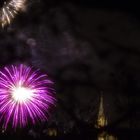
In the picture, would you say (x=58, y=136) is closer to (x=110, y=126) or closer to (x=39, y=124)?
(x=39, y=124)

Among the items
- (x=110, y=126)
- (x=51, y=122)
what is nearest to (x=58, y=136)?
(x=51, y=122)

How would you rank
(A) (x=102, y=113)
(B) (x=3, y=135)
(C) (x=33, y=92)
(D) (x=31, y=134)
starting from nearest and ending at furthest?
(C) (x=33, y=92)
(B) (x=3, y=135)
(D) (x=31, y=134)
(A) (x=102, y=113)

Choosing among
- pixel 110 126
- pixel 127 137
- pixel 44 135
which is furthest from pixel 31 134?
pixel 110 126

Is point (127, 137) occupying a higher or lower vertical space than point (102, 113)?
lower

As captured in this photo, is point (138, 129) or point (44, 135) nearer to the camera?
point (138, 129)

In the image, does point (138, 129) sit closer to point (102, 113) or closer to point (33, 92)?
point (102, 113)

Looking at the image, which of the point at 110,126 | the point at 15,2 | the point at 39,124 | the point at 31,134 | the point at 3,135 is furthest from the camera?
the point at 39,124

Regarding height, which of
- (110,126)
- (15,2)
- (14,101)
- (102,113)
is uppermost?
(102,113)

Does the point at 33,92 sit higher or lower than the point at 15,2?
lower

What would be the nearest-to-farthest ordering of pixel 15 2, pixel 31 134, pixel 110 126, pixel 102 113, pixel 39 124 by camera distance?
pixel 110 126 < pixel 15 2 < pixel 31 134 < pixel 39 124 < pixel 102 113
